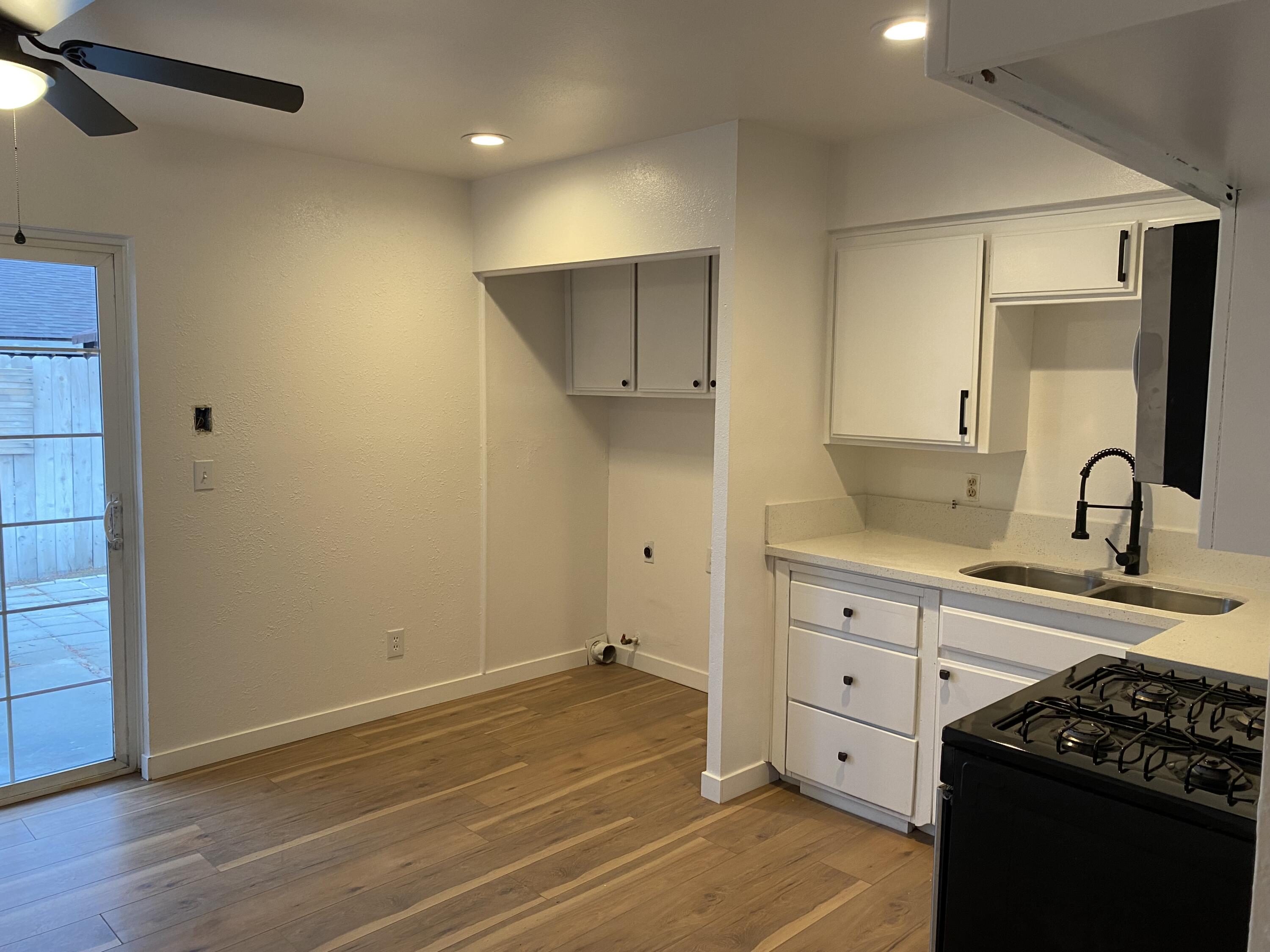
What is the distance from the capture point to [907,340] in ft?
10.8

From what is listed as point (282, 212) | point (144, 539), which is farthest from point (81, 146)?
point (144, 539)

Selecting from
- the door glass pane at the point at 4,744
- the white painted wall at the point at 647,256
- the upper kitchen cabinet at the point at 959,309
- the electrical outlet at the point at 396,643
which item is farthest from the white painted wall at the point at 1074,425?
the door glass pane at the point at 4,744

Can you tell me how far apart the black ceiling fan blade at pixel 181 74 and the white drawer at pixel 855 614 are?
7.30ft

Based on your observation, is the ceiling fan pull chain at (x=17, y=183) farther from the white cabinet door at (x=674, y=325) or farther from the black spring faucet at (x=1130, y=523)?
the black spring faucet at (x=1130, y=523)

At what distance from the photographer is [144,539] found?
11.3 ft

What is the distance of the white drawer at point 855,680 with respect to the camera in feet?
10.1

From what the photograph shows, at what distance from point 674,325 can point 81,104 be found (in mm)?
2453

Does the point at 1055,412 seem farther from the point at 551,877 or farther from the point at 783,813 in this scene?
the point at 551,877

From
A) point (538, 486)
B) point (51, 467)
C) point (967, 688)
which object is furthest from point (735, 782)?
point (51, 467)

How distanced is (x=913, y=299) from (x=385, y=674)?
2.71 metres

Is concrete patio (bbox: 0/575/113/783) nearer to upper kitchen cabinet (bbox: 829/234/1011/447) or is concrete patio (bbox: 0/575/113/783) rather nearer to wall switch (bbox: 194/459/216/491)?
wall switch (bbox: 194/459/216/491)

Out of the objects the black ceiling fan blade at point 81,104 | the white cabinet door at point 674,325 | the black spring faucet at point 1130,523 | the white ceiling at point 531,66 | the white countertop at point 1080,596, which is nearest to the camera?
the white countertop at point 1080,596

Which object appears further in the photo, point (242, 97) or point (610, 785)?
point (610, 785)

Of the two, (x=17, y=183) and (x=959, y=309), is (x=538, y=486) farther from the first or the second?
(x=17, y=183)
